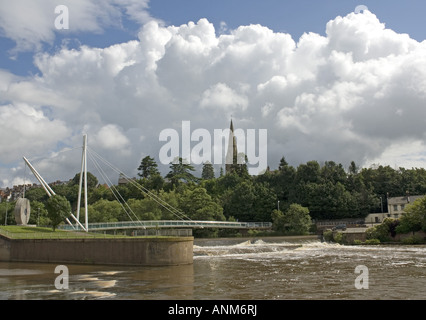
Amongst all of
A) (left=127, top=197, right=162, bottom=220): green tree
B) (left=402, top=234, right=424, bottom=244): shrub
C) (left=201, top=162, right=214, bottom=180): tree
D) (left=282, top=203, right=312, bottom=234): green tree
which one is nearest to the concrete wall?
(left=402, top=234, right=424, bottom=244): shrub

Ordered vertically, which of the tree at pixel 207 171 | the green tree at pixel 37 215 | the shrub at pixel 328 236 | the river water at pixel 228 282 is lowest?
the shrub at pixel 328 236

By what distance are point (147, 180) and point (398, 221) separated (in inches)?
3293

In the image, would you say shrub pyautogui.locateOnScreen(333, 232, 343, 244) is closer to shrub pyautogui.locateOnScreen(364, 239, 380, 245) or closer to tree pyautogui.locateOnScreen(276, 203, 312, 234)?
shrub pyautogui.locateOnScreen(364, 239, 380, 245)

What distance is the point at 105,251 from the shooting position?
110 feet

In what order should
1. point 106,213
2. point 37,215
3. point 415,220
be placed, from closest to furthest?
point 415,220 → point 37,215 → point 106,213

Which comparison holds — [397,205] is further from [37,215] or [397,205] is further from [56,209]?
[37,215]

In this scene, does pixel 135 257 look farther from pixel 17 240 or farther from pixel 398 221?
pixel 398 221

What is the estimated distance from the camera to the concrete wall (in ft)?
104

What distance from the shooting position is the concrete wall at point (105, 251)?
3161cm

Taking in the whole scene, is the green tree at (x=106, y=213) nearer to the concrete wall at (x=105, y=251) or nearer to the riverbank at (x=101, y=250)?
the riverbank at (x=101, y=250)

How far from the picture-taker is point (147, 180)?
126812 mm

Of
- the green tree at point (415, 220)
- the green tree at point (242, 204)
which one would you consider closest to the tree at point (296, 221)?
the green tree at point (242, 204)

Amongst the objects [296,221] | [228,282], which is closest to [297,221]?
[296,221]
